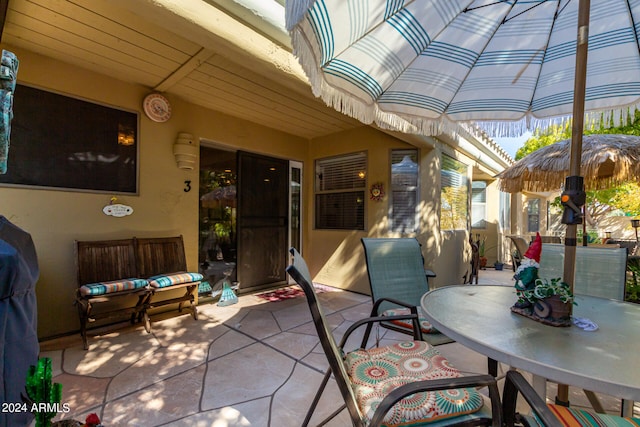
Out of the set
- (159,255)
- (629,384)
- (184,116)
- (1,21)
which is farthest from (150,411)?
(184,116)

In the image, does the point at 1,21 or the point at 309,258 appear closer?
the point at 1,21

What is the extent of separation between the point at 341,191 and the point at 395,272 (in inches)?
107

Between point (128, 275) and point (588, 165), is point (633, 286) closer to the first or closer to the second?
point (588, 165)

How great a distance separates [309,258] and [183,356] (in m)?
3.08

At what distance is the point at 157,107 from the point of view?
132 inches

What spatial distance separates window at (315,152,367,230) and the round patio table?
317 centimetres

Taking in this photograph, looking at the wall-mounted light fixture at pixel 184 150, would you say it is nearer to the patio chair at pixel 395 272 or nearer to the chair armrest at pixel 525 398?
the patio chair at pixel 395 272

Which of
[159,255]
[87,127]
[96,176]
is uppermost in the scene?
[87,127]

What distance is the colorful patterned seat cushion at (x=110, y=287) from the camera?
254cm

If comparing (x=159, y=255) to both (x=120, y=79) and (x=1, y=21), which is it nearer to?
(x=120, y=79)

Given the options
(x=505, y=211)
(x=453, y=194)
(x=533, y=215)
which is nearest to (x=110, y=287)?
(x=453, y=194)

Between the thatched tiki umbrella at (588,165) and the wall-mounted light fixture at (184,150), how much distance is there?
177 inches

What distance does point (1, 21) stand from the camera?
1899 millimetres

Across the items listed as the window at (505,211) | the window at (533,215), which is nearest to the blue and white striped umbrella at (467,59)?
the window at (505,211)
